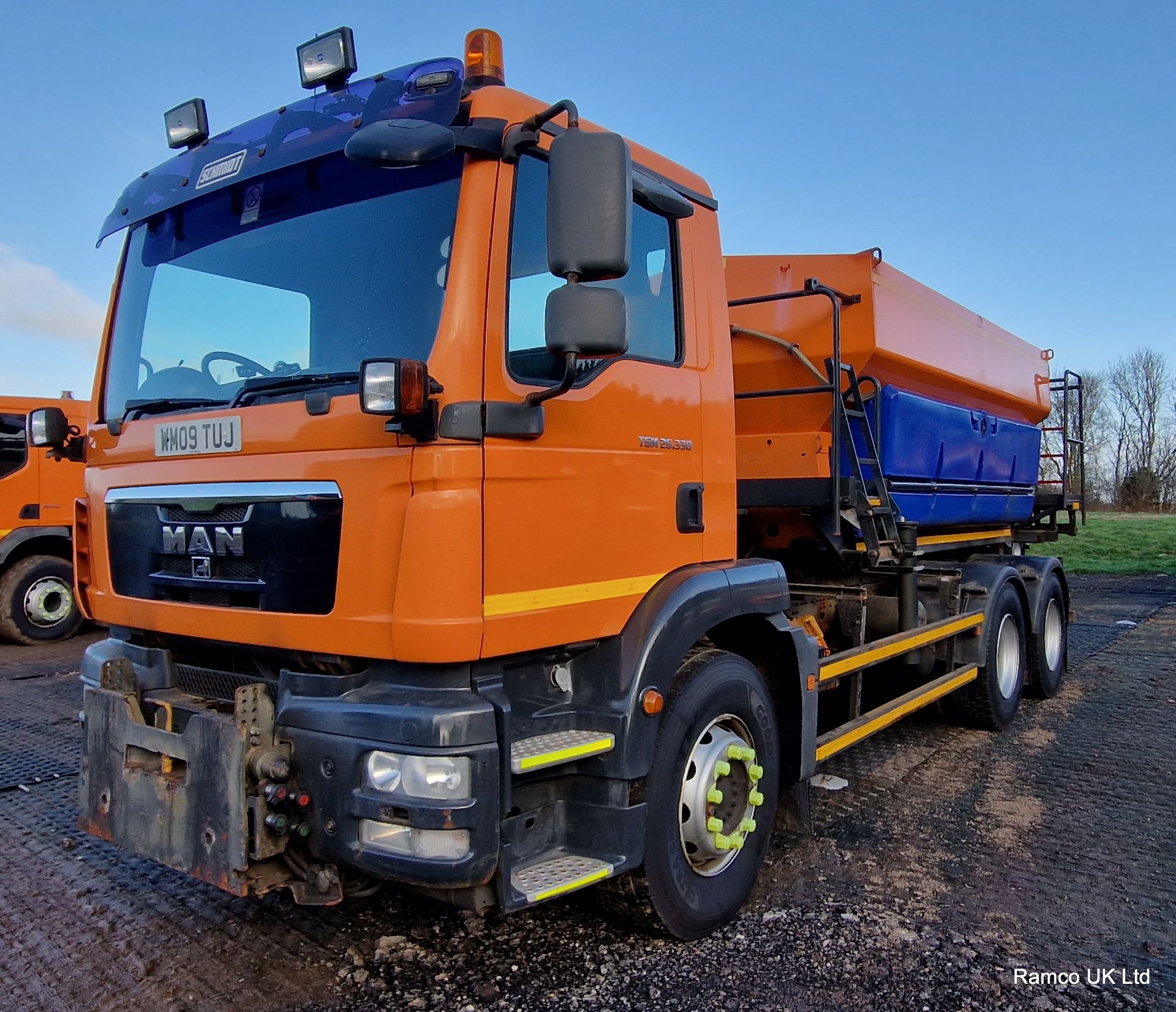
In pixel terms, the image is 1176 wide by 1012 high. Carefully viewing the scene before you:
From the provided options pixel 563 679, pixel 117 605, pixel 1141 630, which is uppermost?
pixel 117 605

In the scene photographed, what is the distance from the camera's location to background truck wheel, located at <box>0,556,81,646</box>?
32.1 feet

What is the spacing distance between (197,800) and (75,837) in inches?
83.0

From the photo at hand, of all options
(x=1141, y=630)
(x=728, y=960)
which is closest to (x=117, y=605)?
(x=728, y=960)

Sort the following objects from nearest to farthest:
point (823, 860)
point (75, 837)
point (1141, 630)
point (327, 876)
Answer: point (327, 876), point (823, 860), point (75, 837), point (1141, 630)

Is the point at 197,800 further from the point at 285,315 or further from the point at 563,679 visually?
the point at 285,315

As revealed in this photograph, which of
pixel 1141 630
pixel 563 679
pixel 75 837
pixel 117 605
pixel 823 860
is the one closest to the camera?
pixel 563 679

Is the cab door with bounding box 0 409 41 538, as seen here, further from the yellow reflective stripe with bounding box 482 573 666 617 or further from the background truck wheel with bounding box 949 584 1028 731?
the background truck wheel with bounding box 949 584 1028 731

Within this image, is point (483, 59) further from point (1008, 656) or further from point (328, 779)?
point (1008, 656)

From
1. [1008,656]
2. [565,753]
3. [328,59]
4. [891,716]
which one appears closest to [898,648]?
[891,716]

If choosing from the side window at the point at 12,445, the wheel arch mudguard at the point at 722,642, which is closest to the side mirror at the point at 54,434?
the wheel arch mudguard at the point at 722,642

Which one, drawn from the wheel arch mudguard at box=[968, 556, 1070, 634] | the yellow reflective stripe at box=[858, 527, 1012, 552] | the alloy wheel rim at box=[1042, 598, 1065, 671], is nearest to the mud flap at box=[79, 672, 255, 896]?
the yellow reflective stripe at box=[858, 527, 1012, 552]

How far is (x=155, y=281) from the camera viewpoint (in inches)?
135

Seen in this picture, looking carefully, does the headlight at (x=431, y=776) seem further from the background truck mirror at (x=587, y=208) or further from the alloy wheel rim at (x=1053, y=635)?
the alloy wheel rim at (x=1053, y=635)

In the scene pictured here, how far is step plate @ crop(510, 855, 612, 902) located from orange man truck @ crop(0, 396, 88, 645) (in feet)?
29.2
